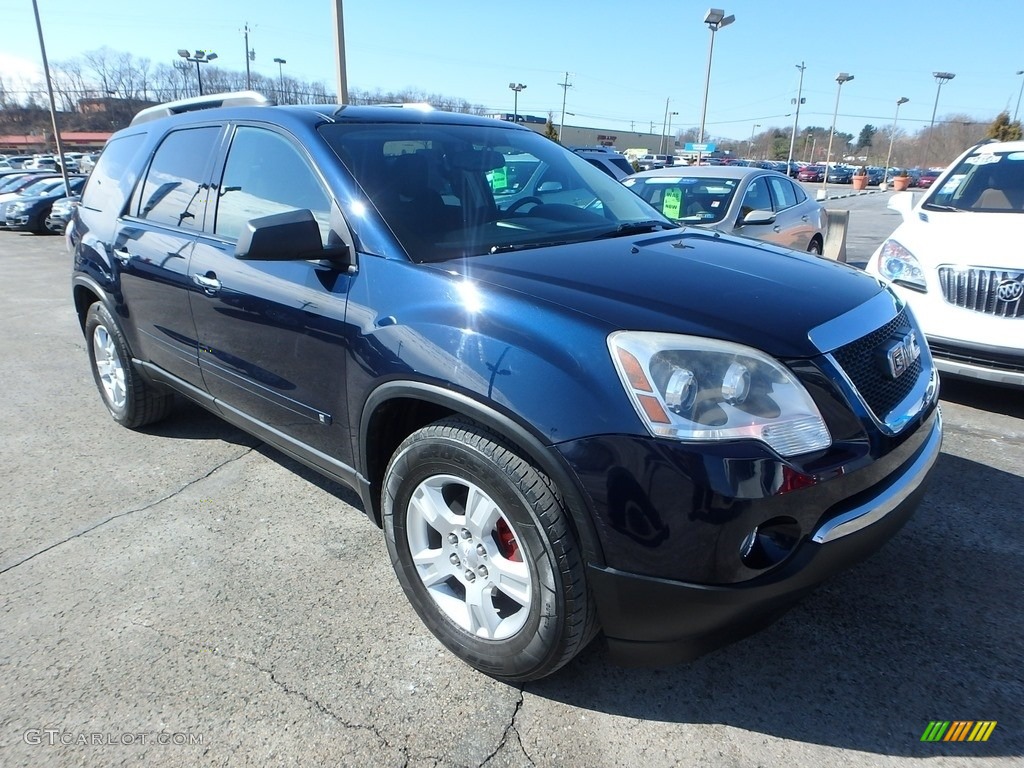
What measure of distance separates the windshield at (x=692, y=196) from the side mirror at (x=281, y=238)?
483 centimetres

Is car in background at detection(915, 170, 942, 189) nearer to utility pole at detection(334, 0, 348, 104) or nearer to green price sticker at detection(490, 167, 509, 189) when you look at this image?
utility pole at detection(334, 0, 348, 104)

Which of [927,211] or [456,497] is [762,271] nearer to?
[456,497]

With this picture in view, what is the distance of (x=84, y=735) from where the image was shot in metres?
2.04

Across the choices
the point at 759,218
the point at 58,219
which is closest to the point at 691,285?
the point at 759,218

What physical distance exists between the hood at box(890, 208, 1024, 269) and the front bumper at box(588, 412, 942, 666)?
3.23 metres

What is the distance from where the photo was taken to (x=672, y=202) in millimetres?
7105

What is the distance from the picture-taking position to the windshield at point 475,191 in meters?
2.53

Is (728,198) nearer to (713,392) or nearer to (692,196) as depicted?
(692,196)

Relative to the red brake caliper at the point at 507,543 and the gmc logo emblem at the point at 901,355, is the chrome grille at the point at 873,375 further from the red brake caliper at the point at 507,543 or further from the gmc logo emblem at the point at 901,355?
the red brake caliper at the point at 507,543

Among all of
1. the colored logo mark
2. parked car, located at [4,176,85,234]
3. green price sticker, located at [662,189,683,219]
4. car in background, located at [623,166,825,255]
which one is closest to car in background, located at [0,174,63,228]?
parked car, located at [4,176,85,234]

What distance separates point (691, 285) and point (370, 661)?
1664mm

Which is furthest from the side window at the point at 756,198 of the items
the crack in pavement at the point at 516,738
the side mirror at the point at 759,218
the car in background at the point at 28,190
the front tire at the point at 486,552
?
the car in background at the point at 28,190

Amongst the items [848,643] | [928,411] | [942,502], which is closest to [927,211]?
[942,502]

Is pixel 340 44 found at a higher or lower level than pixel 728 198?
higher
